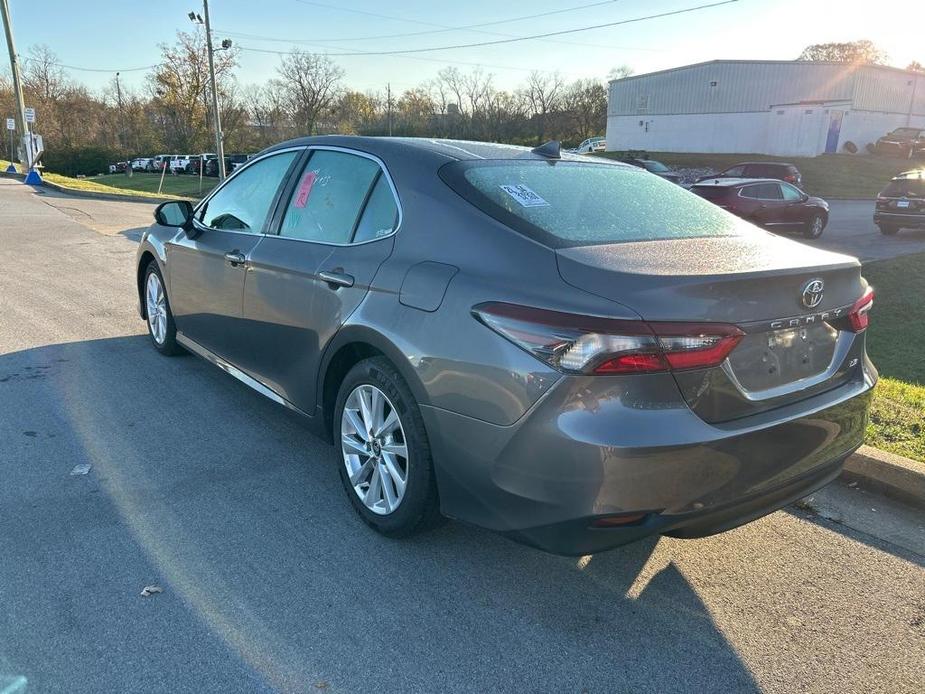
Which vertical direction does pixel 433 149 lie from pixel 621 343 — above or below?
above

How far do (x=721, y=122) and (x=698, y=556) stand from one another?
49.7m

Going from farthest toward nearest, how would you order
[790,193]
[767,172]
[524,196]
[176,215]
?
1. [767,172]
2. [790,193]
3. [176,215]
4. [524,196]

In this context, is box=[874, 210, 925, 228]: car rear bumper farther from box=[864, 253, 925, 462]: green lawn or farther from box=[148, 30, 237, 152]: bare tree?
box=[148, 30, 237, 152]: bare tree

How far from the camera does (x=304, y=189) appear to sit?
377 centimetres

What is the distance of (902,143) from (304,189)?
49250 millimetres

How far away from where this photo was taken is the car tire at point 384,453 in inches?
110

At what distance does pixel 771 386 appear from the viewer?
2.46 m

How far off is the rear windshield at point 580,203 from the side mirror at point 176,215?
257 centimetres

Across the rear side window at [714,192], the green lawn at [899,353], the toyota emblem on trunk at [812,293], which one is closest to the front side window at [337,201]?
the toyota emblem on trunk at [812,293]

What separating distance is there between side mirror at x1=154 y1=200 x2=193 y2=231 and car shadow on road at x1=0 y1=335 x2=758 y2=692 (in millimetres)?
1633

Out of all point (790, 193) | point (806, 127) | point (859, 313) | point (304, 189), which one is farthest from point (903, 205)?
point (806, 127)

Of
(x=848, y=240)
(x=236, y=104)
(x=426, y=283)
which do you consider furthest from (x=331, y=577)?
(x=236, y=104)

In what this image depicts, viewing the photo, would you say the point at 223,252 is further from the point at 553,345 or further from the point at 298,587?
the point at 553,345

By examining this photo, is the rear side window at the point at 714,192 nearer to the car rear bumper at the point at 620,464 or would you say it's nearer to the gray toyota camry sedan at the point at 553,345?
the gray toyota camry sedan at the point at 553,345
